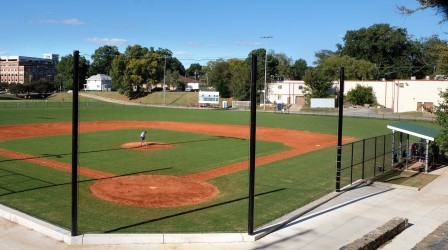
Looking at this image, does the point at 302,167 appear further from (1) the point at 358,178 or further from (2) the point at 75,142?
(2) the point at 75,142

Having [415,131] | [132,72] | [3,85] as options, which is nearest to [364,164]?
[415,131]

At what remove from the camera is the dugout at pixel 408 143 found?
22.6 m

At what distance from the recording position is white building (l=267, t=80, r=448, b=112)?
7225 centimetres

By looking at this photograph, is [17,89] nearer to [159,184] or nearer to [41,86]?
[41,86]

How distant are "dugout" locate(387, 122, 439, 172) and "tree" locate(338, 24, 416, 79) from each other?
103307mm

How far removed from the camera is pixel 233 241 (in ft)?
40.0

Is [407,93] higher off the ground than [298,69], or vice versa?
[298,69]

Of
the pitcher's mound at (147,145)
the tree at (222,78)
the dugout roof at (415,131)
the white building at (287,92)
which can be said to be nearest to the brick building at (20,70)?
the tree at (222,78)

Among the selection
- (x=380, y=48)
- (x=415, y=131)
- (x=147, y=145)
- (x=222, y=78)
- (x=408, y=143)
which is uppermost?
(x=380, y=48)

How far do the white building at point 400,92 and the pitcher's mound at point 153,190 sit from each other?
2244 inches

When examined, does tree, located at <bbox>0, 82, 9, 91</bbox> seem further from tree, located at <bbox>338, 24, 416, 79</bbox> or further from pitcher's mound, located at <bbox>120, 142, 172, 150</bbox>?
pitcher's mound, located at <bbox>120, 142, 172, 150</bbox>

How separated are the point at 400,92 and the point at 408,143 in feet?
183

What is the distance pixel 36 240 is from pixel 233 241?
561cm

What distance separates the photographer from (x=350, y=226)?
45.1ft
